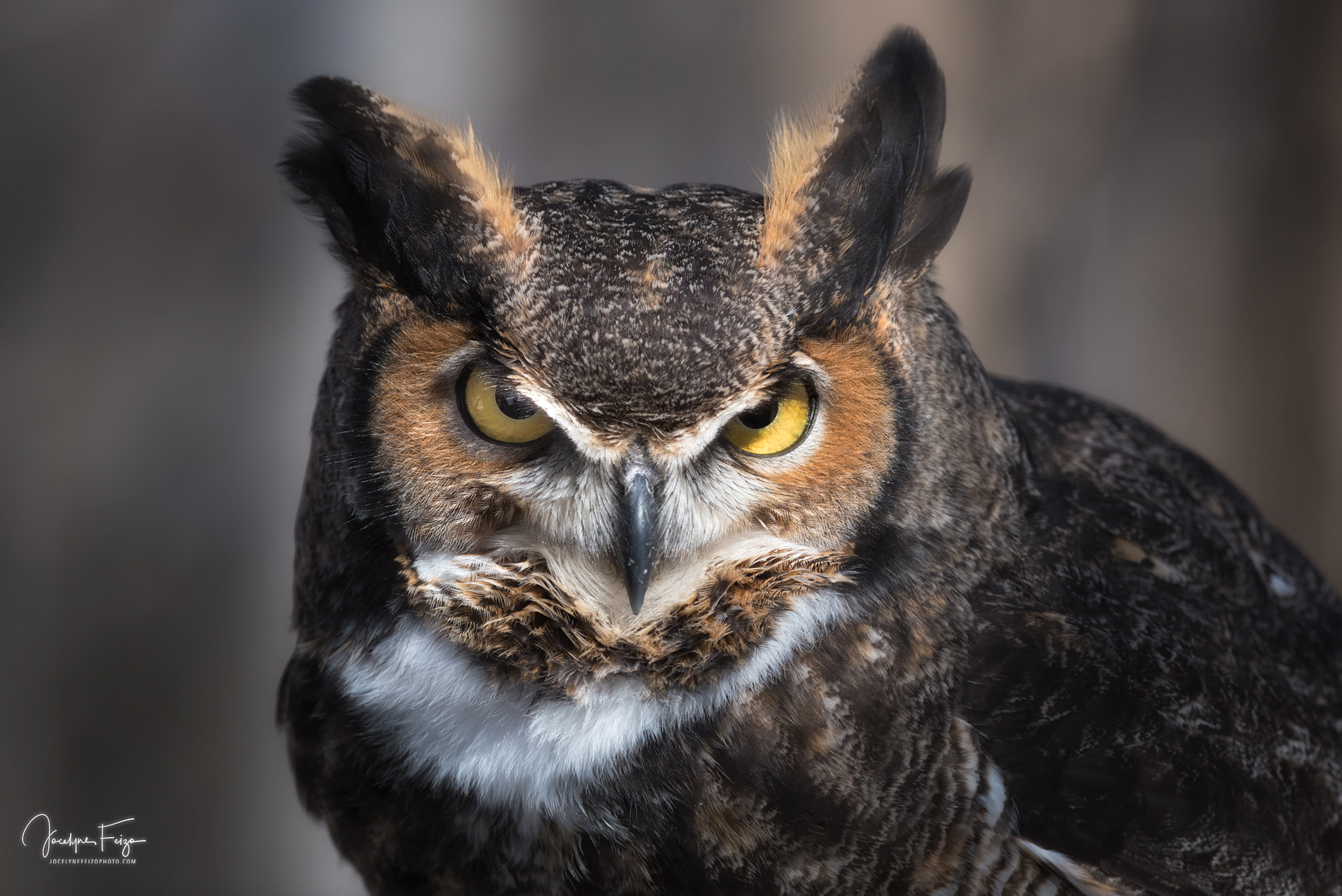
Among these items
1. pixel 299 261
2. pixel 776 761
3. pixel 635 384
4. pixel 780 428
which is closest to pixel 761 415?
pixel 780 428

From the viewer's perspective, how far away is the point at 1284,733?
1.21m

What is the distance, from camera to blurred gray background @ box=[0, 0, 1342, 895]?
6.81ft

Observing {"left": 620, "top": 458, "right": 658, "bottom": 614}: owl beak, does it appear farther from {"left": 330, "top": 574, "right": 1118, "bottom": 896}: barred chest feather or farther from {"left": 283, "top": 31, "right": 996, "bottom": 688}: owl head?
{"left": 330, "top": 574, "right": 1118, "bottom": 896}: barred chest feather

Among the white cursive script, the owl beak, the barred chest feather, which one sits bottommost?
the white cursive script

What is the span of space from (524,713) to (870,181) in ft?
2.05

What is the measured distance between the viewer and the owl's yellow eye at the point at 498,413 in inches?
33.4

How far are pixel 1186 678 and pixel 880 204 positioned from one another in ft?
2.18

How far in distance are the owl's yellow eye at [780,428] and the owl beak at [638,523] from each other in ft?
0.28

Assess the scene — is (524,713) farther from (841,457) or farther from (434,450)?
(841,457)

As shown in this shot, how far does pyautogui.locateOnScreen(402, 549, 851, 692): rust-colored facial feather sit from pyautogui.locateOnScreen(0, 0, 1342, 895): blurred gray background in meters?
1.39

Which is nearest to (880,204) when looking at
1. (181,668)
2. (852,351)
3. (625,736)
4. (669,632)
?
(852,351)

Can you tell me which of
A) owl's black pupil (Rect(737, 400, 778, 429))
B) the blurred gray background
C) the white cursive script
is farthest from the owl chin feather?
the white cursive script

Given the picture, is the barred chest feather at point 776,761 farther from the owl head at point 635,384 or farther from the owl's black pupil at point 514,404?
the owl's black pupil at point 514,404

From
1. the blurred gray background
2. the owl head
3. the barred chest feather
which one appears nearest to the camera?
the owl head
